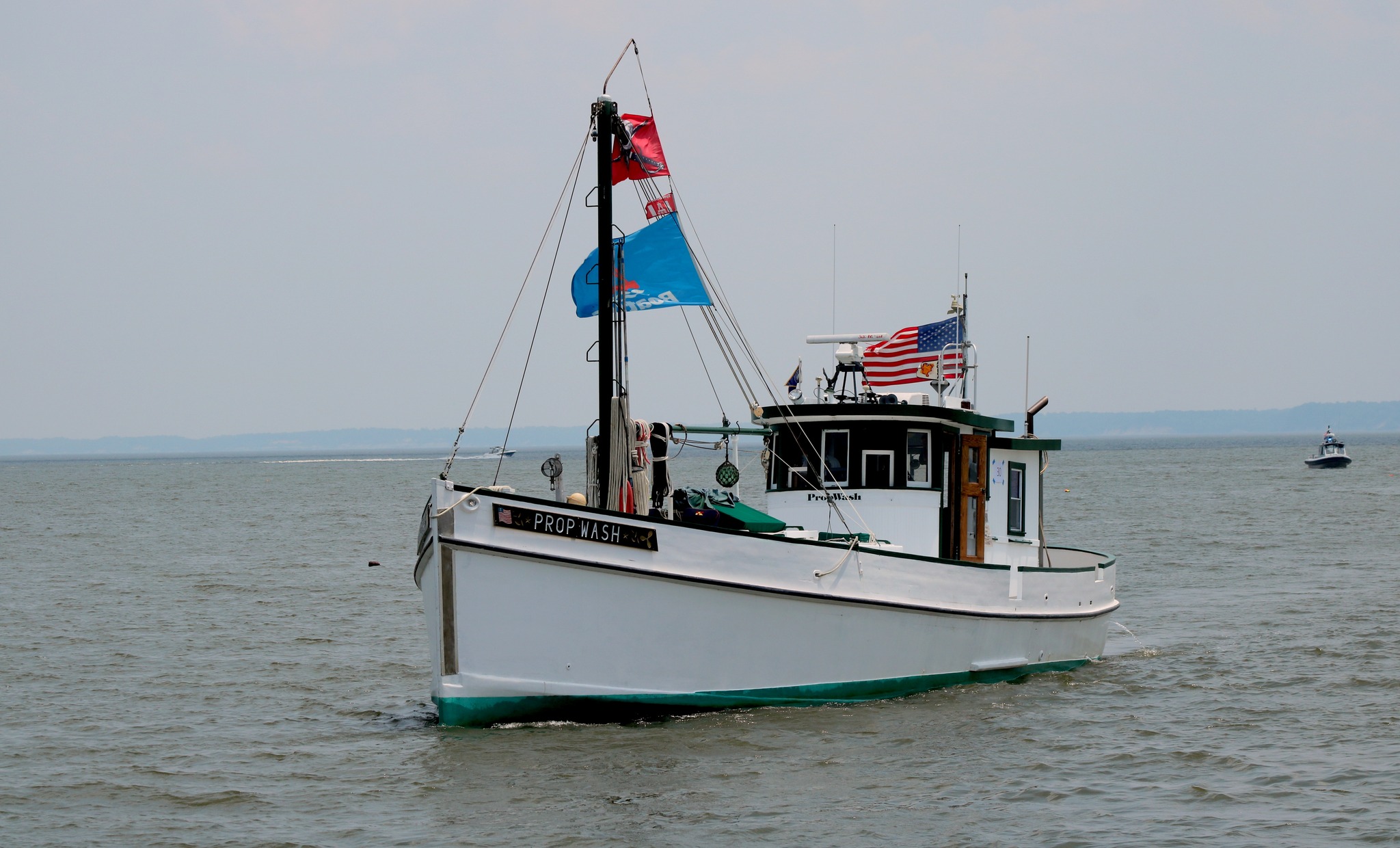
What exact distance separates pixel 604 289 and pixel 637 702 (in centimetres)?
366

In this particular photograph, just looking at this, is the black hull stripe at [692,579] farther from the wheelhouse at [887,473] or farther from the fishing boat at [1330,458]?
the fishing boat at [1330,458]

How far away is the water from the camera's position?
9.34 metres

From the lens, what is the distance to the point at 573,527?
1078 centimetres

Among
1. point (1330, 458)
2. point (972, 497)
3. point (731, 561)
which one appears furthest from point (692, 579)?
point (1330, 458)

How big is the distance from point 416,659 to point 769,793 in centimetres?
782

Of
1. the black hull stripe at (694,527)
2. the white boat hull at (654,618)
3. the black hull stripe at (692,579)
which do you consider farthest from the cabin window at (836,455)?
the black hull stripe at (692,579)

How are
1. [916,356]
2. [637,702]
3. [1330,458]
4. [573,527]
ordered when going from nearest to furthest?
[573,527], [637,702], [916,356], [1330,458]

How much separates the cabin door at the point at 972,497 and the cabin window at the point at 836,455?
1.30 m

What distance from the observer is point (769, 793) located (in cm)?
991

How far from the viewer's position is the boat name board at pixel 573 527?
1070cm

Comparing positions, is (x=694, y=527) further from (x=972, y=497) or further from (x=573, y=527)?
(x=972, y=497)

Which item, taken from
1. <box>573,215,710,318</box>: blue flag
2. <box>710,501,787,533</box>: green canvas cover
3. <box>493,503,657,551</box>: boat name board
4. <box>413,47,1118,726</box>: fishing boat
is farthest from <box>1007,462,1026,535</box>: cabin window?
<box>493,503,657,551</box>: boat name board

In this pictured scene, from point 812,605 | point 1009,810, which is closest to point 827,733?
point 812,605

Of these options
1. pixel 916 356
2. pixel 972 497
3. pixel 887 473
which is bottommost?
pixel 972 497
